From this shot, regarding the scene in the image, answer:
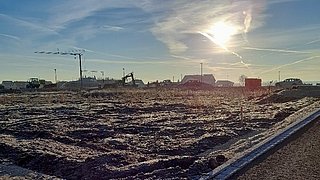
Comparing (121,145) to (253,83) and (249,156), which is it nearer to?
(249,156)

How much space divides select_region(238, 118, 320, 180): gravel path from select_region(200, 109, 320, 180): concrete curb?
10.0 inches

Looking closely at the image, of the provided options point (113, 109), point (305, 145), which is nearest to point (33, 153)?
point (305, 145)

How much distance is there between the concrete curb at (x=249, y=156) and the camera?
806 centimetres

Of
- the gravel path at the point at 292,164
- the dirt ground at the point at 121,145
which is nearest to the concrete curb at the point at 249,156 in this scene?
the gravel path at the point at 292,164

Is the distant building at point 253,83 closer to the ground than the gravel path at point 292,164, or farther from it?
farther from it

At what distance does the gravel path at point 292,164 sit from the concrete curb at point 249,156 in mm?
253

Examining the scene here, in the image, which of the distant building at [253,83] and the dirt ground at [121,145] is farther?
the distant building at [253,83]

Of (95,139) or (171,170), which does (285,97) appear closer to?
(95,139)

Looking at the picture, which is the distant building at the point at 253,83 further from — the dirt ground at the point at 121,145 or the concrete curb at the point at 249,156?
the concrete curb at the point at 249,156

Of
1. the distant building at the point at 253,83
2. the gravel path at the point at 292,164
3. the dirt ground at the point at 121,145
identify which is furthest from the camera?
the distant building at the point at 253,83

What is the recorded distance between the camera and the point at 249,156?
970 centimetres

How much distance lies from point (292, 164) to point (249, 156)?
42.4 inches

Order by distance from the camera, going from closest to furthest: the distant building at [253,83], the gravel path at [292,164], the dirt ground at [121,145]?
1. the gravel path at [292,164]
2. the dirt ground at [121,145]
3. the distant building at [253,83]

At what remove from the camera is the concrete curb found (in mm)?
8062
